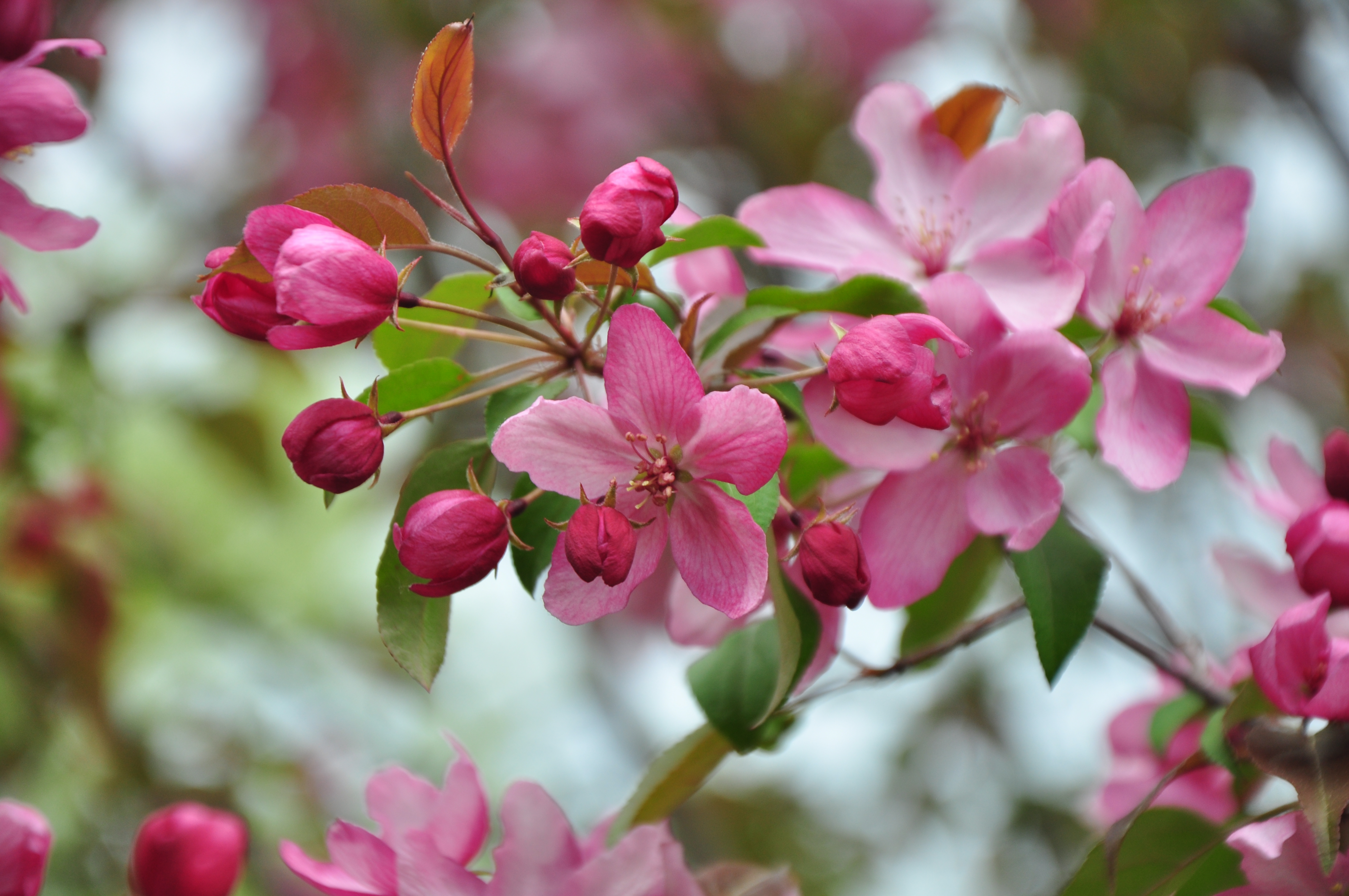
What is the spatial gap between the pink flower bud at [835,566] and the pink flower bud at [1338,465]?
0.44 m

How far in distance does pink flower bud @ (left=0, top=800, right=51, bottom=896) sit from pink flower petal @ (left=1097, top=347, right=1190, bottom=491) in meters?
0.84

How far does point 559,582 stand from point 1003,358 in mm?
353

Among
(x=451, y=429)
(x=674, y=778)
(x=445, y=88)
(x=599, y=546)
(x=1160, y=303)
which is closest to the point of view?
(x=599, y=546)

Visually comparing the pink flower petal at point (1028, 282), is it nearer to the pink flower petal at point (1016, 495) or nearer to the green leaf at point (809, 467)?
the pink flower petal at point (1016, 495)

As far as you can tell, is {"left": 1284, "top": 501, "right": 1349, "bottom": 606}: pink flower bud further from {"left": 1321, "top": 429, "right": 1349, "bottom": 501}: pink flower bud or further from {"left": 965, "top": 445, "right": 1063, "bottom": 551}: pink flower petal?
{"left": 965, "top": 445, "right": 1063, "bottom": 551}: pink flower petal

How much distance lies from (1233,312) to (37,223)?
952mm

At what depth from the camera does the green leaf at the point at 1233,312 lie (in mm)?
887

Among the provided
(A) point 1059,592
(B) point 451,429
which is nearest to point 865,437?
(A) point 1059,592

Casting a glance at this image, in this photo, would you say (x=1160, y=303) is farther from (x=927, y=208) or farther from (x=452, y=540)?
(x=452, y=540)

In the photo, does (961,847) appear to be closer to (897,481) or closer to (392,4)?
(897,481)

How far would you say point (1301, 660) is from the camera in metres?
0.76

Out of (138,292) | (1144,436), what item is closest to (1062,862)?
(1144,436)

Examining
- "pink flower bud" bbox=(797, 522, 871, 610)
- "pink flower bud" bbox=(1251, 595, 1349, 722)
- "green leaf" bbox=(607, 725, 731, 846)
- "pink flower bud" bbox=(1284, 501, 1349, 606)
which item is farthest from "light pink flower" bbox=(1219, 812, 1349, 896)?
"green leaf" bbox=(607, 725, 731, 846)

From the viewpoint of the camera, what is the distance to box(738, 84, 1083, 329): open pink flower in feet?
2.85
